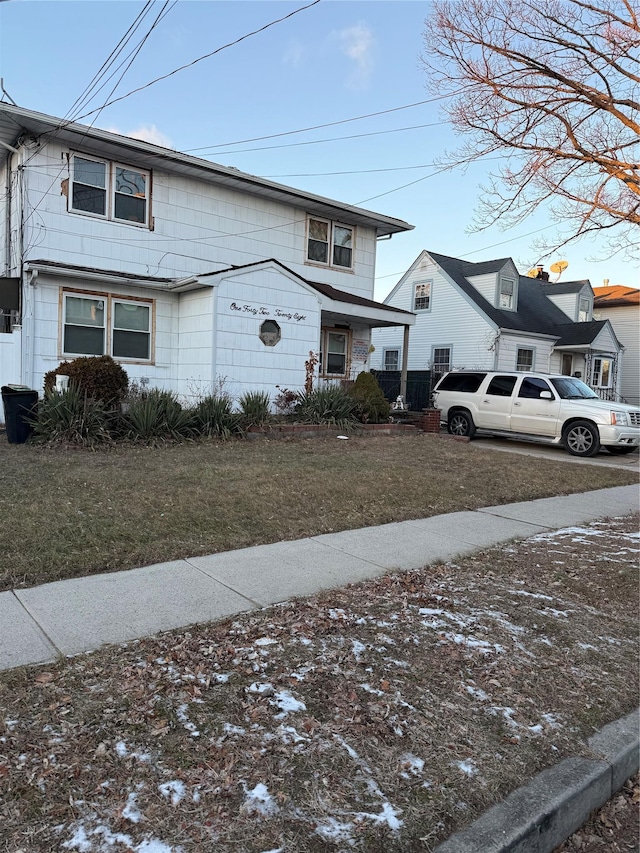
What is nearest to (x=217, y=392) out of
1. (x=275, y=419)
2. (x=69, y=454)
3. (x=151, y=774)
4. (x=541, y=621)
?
(x=275, y=419)

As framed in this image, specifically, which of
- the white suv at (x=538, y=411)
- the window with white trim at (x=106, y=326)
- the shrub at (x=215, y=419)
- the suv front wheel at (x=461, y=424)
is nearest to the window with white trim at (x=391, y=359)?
the white suv at (x=538, y=411)

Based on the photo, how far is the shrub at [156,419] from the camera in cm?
1064

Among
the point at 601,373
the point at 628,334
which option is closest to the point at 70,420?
the point at 601,373

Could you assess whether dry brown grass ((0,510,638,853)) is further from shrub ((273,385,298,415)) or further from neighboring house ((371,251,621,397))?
neighboring house ((371,251,621,397))

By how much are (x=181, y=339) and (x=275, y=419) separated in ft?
10.2

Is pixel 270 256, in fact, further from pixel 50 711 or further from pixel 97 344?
pixel 50 711

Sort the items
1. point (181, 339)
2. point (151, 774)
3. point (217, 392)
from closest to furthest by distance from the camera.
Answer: point (151, 774), point (217, 392), point (181, 339)

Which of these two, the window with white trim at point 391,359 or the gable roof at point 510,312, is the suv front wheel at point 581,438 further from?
the window with white trim at point 391,359

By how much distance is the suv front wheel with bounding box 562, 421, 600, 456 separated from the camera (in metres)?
12.9

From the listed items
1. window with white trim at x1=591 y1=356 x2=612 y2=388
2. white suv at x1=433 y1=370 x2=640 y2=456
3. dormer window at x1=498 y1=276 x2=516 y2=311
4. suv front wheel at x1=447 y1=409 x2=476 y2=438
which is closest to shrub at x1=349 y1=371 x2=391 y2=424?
suv front wheel at x1=447 y1=409 x2=476 y2=438

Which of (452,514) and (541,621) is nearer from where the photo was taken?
(541,621)

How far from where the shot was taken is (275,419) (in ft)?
43.4

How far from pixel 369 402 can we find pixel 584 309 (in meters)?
20.4

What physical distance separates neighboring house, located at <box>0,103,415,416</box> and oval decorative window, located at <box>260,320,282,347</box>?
0.03 meters
